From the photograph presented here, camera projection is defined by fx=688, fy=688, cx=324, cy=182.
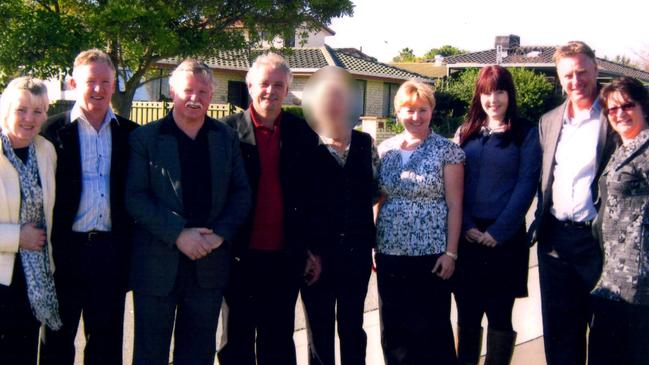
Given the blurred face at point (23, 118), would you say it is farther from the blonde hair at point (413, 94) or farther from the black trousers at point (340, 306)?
the blonde hair at point (413, 94)

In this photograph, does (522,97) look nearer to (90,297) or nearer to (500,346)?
(500,346)

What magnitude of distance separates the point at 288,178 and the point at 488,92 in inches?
54.1

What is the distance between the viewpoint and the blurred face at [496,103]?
430 centimetres

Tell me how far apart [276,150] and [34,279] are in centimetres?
150

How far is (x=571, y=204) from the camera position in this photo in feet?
13.4

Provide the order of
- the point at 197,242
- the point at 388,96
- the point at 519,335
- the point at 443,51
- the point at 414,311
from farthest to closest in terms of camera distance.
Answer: the point at 443,51 → the point at 388,96 → the point at 519,335 → the point at 414,311 → the point at 197,242

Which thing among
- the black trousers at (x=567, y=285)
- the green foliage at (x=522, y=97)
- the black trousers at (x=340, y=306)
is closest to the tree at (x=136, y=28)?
the green foliage at (x=522, y=97)

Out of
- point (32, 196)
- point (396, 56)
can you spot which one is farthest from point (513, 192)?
point (396, 56)

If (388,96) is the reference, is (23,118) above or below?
below

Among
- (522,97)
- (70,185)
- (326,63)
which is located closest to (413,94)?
(70,185)

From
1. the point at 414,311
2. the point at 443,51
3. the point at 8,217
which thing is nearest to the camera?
the point at 8,217

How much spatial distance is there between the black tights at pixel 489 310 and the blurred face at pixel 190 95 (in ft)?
6.65

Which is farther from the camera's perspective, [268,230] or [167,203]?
[268,230]

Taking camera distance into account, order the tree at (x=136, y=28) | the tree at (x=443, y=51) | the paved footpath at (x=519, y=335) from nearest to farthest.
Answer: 1. the paved footpath at (x=519, y=335)
2. the tree at (x=136, y=28)
3. the tree at (x=443, y=51)
